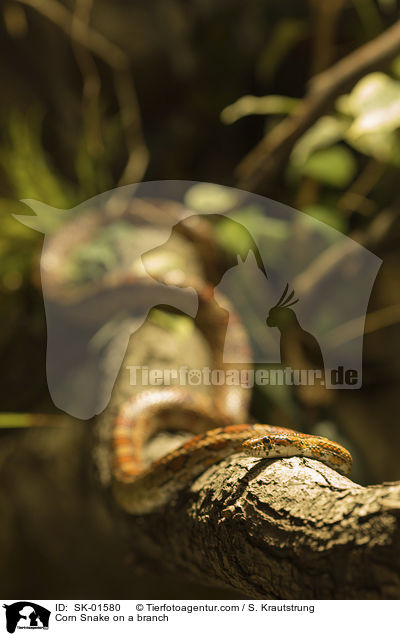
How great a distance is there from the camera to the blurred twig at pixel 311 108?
1786 millimetres

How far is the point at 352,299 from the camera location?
2068 millimetres

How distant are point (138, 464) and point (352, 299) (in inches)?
45.4

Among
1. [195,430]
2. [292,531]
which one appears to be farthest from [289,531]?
[195,430]

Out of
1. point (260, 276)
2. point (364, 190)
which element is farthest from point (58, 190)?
point (364, 190)

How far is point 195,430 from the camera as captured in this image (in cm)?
154

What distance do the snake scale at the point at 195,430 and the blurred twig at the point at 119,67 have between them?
0.38 meters

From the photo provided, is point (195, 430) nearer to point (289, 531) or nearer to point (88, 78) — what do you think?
point (289, 531)

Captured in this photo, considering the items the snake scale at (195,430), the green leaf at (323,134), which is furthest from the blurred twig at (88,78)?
the green leaf at (323,134)

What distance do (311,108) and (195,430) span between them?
1237 millimetres

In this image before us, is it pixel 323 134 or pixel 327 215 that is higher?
pixel 323 134

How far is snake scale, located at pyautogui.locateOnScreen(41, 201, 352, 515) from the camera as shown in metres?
0.92
